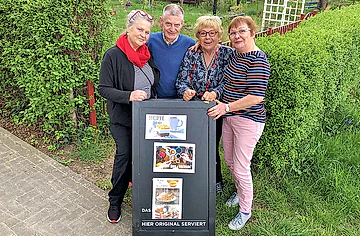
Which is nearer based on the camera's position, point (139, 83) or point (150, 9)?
point (139, 83)

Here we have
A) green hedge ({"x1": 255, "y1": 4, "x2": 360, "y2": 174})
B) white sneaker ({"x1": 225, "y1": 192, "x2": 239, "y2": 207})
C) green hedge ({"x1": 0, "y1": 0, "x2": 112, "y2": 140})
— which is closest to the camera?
green hedge ({"x1": 255, "y1": 4, "x2": 360, "y2": 174})

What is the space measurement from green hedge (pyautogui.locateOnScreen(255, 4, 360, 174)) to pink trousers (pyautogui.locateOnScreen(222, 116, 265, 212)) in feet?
1.92

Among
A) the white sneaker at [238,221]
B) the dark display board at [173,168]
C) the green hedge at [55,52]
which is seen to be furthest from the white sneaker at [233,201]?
the green hedge at [55,52]

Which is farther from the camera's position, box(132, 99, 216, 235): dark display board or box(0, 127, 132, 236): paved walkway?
box(0, 127, 132, 236): paved walkway

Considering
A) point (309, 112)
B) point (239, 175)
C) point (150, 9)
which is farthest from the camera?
point (150, 9)

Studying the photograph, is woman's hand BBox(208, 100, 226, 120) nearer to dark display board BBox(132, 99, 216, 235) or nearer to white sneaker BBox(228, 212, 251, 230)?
dark display board BBox(132, 99, 216, 235)

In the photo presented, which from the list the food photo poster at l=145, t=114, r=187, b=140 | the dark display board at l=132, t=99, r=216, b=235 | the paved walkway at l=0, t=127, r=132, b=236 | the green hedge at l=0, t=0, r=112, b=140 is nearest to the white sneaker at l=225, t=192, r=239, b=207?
the dark display board at l=132, t=99, r=216, b=235

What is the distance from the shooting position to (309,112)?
13.0 ft

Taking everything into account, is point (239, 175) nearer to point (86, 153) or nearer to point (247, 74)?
point (247, 74)

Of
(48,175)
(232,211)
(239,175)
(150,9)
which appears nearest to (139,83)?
(239,175)

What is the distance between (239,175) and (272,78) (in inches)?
40.5

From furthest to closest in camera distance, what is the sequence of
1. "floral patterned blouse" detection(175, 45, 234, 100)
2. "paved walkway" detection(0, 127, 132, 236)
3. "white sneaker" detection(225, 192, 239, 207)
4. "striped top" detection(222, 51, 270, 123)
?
"white sneaker" detection(225, 192, 239, 207) < "paved walkway" detection(0, 127, 132, 236) < "floral patterned blouse" detection(175, 45, 234, 100) < "striped top" detection(222, 51, 270, 123)

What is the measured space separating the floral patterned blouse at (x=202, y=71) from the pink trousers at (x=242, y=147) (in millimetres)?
319

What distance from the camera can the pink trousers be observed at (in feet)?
10.2
